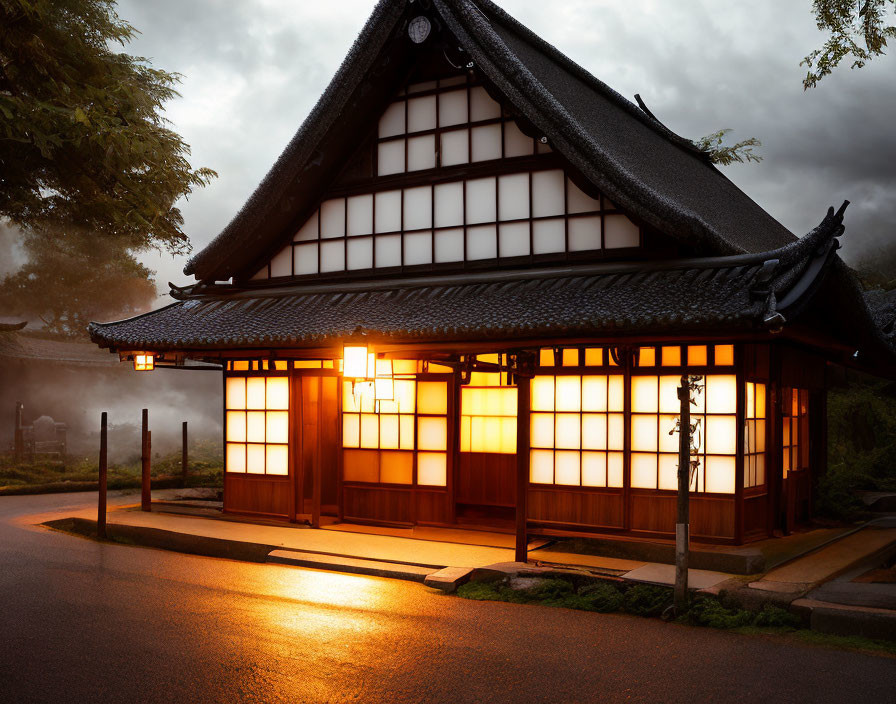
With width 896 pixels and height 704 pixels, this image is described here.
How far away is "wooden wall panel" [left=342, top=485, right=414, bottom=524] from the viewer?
41.3 ft

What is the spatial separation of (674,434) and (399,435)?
4213 millimetres

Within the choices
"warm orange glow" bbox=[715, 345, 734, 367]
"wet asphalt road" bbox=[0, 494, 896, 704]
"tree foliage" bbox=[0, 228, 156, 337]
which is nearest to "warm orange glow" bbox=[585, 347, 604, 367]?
"warm orange glow" bbox=[715, 345, 734, 367]

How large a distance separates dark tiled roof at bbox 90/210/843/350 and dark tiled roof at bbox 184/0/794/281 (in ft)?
2.51

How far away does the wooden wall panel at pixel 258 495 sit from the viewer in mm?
13328

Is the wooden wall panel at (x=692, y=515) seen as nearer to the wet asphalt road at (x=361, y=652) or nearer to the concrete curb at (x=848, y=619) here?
the concrete curb at (x=848, y=619)

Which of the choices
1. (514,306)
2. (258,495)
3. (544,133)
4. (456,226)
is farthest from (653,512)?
(258,495)

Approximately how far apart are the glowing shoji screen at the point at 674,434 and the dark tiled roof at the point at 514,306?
49.7 inches

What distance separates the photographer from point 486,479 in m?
12.8

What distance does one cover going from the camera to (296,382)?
42.7 ft

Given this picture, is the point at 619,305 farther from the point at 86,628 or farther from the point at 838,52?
the point at 86,628

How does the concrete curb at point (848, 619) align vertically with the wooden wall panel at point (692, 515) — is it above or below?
below

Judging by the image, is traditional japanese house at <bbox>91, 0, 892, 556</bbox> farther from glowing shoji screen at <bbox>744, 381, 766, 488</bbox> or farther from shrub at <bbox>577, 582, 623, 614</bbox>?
shrub at <bbox>577, 582, 623, 614</bbox>

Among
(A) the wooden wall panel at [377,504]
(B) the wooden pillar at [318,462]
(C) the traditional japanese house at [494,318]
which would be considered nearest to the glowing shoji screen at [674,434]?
(C) the traditional japanese house at [494,318]

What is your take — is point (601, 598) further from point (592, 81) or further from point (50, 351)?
point (50, 351)
